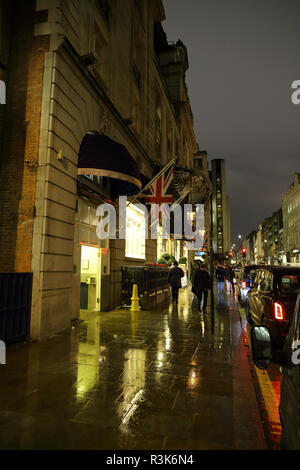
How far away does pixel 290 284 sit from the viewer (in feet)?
20.5

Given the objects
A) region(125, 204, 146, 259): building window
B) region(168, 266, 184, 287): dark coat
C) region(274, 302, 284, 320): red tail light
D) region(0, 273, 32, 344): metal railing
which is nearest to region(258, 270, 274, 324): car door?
region(274, 302, 284, 320): red tail light

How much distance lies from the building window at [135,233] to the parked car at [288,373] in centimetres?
1244

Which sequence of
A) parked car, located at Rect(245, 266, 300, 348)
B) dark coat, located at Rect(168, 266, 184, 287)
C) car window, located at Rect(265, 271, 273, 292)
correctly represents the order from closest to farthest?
parked car, located at Rect(245, 266, 300, 348), car window, located at Rect(265, 271, 273, 292), dark coat, located at Rect(168, 266, 184, 287)

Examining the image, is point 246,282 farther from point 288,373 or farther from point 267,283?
point 288,373

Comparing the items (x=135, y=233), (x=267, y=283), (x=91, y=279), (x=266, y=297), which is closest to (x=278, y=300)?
(x=266, y=297)

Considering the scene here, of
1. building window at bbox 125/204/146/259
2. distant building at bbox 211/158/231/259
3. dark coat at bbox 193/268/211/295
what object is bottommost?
dark coat at bbox 193/268/211/295

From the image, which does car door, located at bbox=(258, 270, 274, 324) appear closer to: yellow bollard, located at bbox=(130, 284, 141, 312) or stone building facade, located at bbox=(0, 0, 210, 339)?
stone building facade, located at bbox=(0, 0, 210, 339)

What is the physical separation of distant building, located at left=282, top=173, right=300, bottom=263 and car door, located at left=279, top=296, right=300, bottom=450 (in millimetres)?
65704

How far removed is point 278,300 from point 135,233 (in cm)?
1115

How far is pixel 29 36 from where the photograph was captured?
8.29 meters

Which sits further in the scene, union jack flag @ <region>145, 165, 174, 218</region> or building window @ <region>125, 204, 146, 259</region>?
building window @ <region>125, 204, 146, 259</region>

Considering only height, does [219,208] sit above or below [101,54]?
above

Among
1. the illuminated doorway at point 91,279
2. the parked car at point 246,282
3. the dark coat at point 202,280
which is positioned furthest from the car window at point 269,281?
the illuminated doorway at point 91,279

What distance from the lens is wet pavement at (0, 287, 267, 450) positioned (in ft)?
9.97
